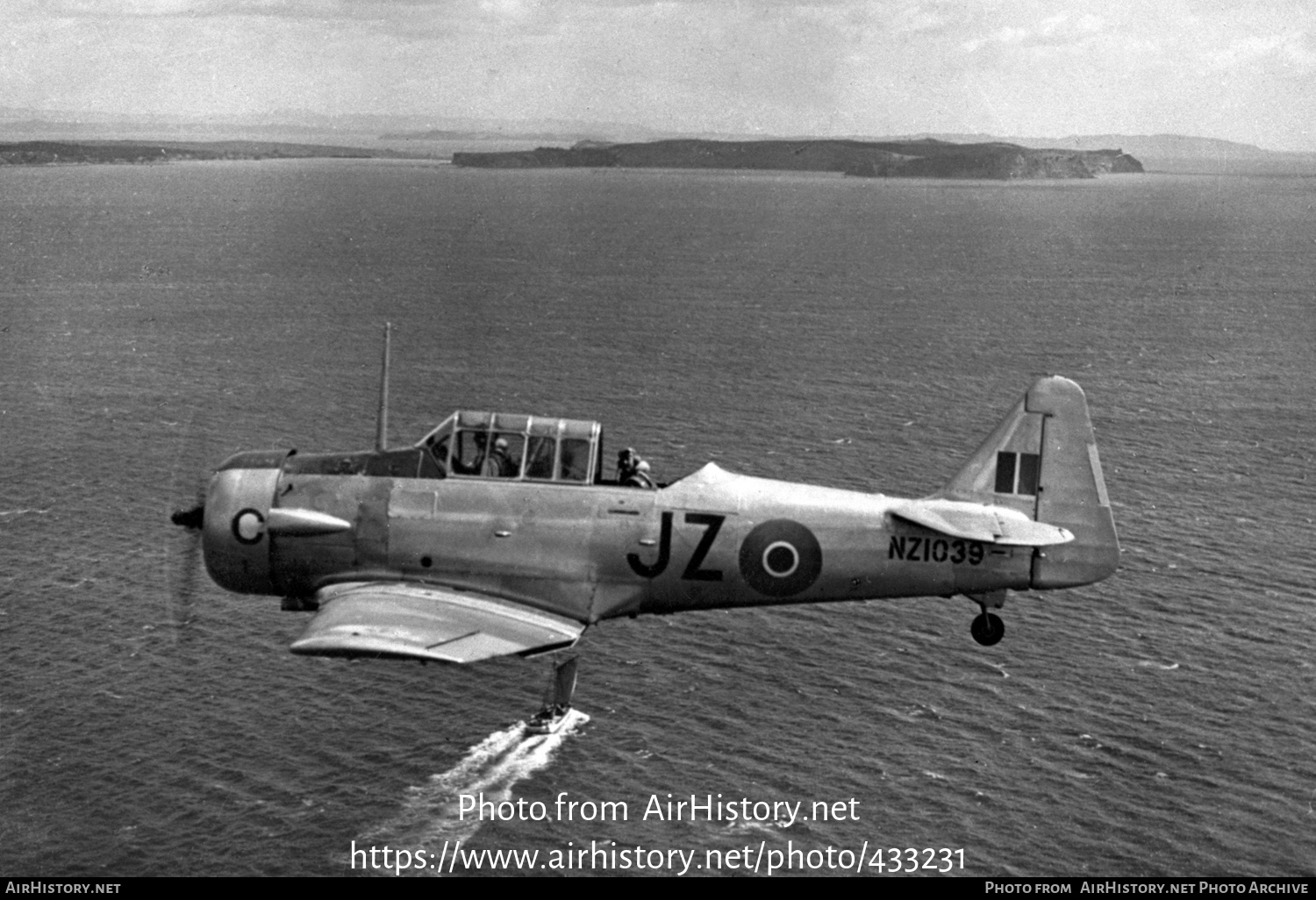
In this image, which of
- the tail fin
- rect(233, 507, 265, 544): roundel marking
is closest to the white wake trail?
rect(233, 507, 265, 544): roundel marking

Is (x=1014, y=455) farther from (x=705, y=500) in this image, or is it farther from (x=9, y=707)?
(x=9, y=707)

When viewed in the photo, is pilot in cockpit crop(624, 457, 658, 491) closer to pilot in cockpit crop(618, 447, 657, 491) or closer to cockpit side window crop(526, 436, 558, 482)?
pilot in cockpit crop(618, 447, 657, 491)

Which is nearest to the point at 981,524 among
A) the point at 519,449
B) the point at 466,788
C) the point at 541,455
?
the point at 541,455

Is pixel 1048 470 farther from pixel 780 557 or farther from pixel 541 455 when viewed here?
pixel 541 455

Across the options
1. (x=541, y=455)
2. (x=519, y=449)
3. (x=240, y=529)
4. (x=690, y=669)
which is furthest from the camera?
→ (x=690, y=669)

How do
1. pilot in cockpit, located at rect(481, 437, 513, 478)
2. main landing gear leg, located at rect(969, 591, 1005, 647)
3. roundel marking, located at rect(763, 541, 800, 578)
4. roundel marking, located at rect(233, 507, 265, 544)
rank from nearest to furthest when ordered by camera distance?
roundel marking, located at rect(233, 507, 265, 544) → pilot in cockpit, located at rect(481, 437, 513, 478) → roundel marking, located at rect(763, 541, 800, 578) → main landing gear leg, located at rect(969, 591, 1005, 647)
